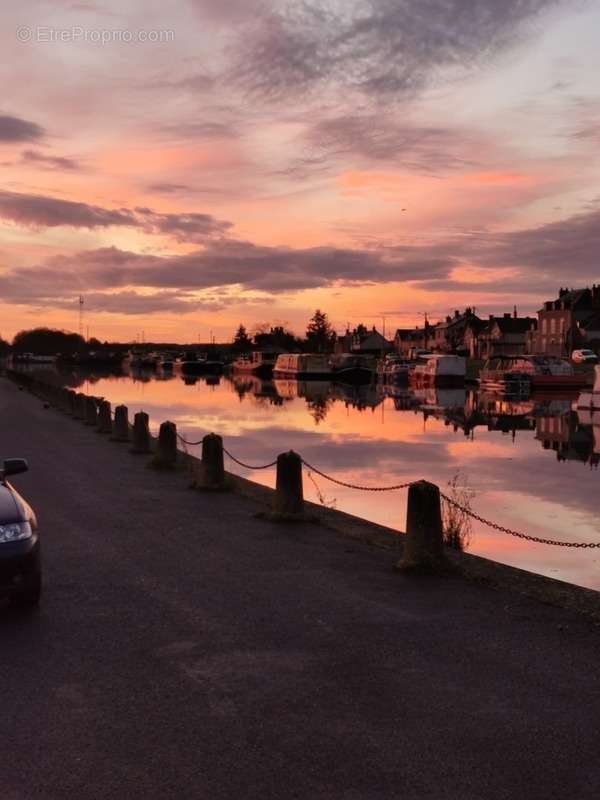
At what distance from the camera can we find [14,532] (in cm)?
716

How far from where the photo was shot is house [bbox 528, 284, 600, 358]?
110438mm

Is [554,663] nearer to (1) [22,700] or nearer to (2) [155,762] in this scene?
(2) [155,762]

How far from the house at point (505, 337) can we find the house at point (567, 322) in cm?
1984

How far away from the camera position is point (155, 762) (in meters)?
4.70

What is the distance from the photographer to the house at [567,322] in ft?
362

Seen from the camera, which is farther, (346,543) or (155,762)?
(346,543)

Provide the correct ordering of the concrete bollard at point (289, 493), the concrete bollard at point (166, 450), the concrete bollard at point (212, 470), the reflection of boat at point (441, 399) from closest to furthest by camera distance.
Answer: the concrete bollard at point (289, 493)
the concrete bollard at point (212, 470)
the concrete bollard at point (166, 450)
the reflection of boat at point (441, 399)

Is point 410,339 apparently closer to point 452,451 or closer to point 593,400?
point 593,400

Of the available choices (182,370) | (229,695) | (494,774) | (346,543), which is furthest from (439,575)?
(182,370)

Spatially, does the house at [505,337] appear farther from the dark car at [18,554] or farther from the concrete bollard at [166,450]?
the dark car at [18,554]

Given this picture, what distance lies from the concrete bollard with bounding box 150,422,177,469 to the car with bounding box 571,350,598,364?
8113 centimetres

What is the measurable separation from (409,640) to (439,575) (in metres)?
2.38

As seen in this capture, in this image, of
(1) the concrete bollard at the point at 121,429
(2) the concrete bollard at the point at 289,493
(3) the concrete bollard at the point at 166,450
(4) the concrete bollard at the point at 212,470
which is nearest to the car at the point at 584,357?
(1) the concrete bollard at the point at 121,429

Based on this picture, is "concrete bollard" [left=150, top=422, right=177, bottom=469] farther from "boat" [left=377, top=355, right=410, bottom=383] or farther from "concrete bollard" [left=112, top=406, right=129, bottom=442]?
"boat" [left=377, top=355, right=410, bottom=383]
